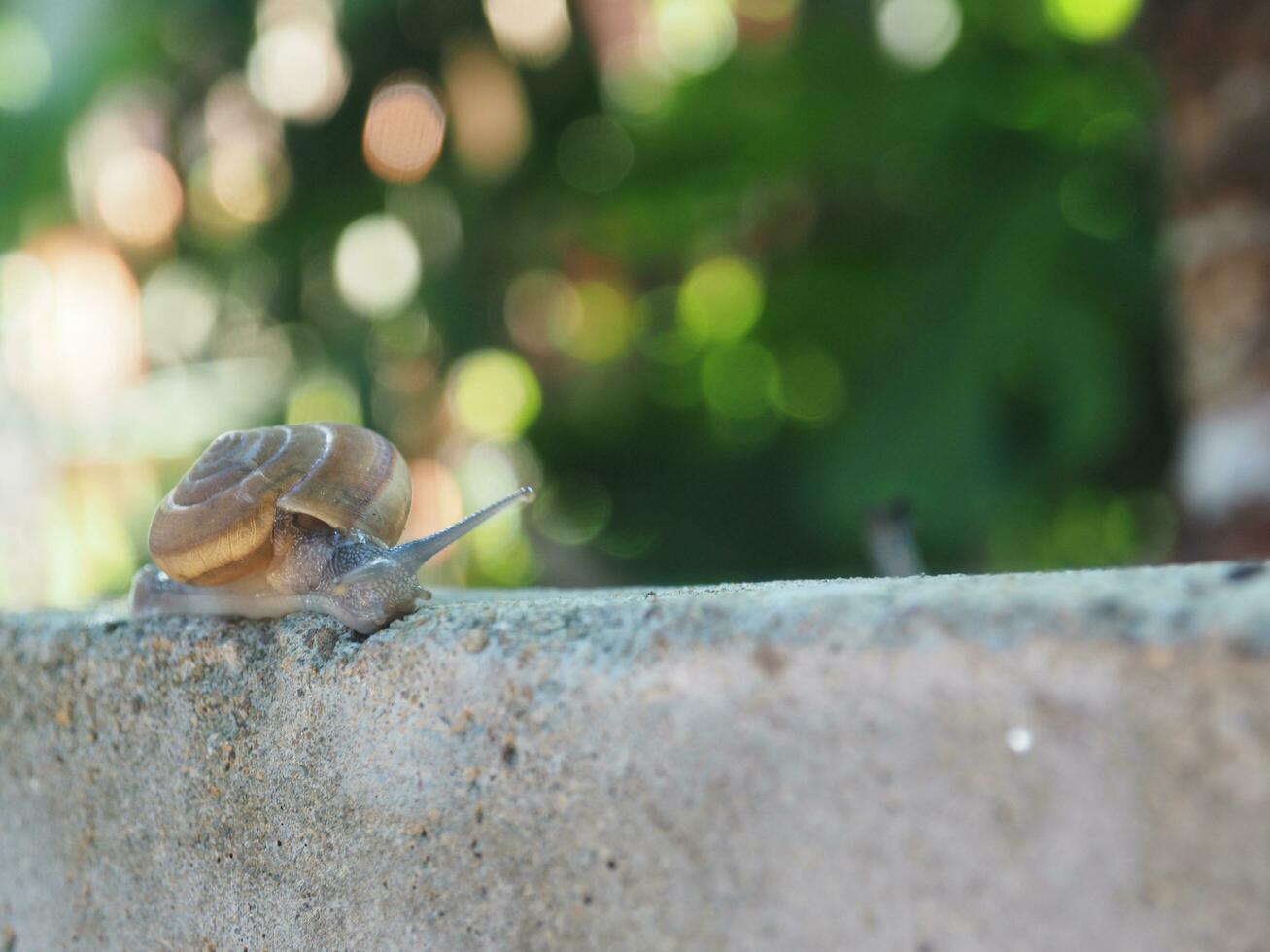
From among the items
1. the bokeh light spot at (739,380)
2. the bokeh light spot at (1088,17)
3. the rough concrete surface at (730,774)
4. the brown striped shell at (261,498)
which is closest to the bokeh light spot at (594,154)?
the bokeh light spot at (739,380)

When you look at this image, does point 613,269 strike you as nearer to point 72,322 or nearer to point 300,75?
point 300,75

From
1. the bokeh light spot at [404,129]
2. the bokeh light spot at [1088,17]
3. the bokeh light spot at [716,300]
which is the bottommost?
the bokeh light spot at [716,300]

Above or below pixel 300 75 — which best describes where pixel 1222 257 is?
above

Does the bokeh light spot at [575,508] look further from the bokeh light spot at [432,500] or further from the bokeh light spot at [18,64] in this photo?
the bokeh light spot at [18,64]

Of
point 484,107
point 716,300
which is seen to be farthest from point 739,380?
point 484,107

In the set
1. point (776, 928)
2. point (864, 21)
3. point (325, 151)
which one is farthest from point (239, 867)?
point (325, 151)

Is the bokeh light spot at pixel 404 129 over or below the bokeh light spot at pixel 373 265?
over

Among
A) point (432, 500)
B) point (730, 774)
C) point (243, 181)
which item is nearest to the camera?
point (730, 774)
